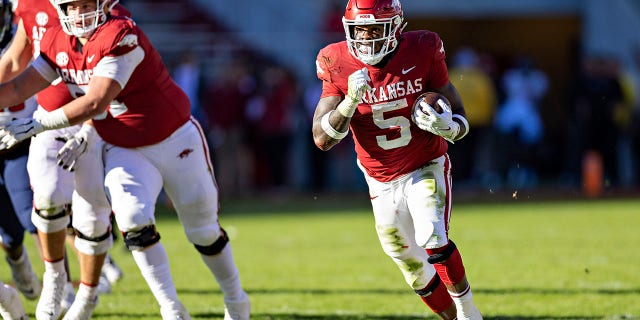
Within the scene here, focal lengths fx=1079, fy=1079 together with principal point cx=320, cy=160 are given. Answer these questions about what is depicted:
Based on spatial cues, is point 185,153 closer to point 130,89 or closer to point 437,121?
point 130,89

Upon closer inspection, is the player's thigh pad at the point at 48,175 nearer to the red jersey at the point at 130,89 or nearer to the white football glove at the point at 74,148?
the white football glove at the point at 74,148

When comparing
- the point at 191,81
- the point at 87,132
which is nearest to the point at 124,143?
the point at 87,132

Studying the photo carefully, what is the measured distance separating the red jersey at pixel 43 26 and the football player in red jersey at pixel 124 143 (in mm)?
349

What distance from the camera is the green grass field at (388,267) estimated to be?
6496 millimetres

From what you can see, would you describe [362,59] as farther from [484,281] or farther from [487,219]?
[487,219]

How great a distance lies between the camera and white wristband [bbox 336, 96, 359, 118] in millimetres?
5000

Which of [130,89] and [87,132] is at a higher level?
[130,89]

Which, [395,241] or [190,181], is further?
[190,181]

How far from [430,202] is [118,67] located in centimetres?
164

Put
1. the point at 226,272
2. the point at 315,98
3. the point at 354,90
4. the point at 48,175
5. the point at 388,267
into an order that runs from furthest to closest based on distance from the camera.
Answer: the point at 315,98
the point at 388,267
the point at 48,175
the point at 226,272
the point at 354,90

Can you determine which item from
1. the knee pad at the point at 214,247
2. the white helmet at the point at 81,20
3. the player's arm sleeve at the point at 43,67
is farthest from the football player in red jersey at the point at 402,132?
the player's arm sleeve at the point at 43,67

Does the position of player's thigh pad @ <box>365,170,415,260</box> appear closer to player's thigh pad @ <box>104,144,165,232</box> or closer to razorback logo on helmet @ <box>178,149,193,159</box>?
razorback logo on helmet @ <box>178,149,193,159</box>

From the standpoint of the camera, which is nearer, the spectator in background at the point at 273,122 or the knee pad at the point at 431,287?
the knee pad at the point at 431,287

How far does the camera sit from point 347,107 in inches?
198
